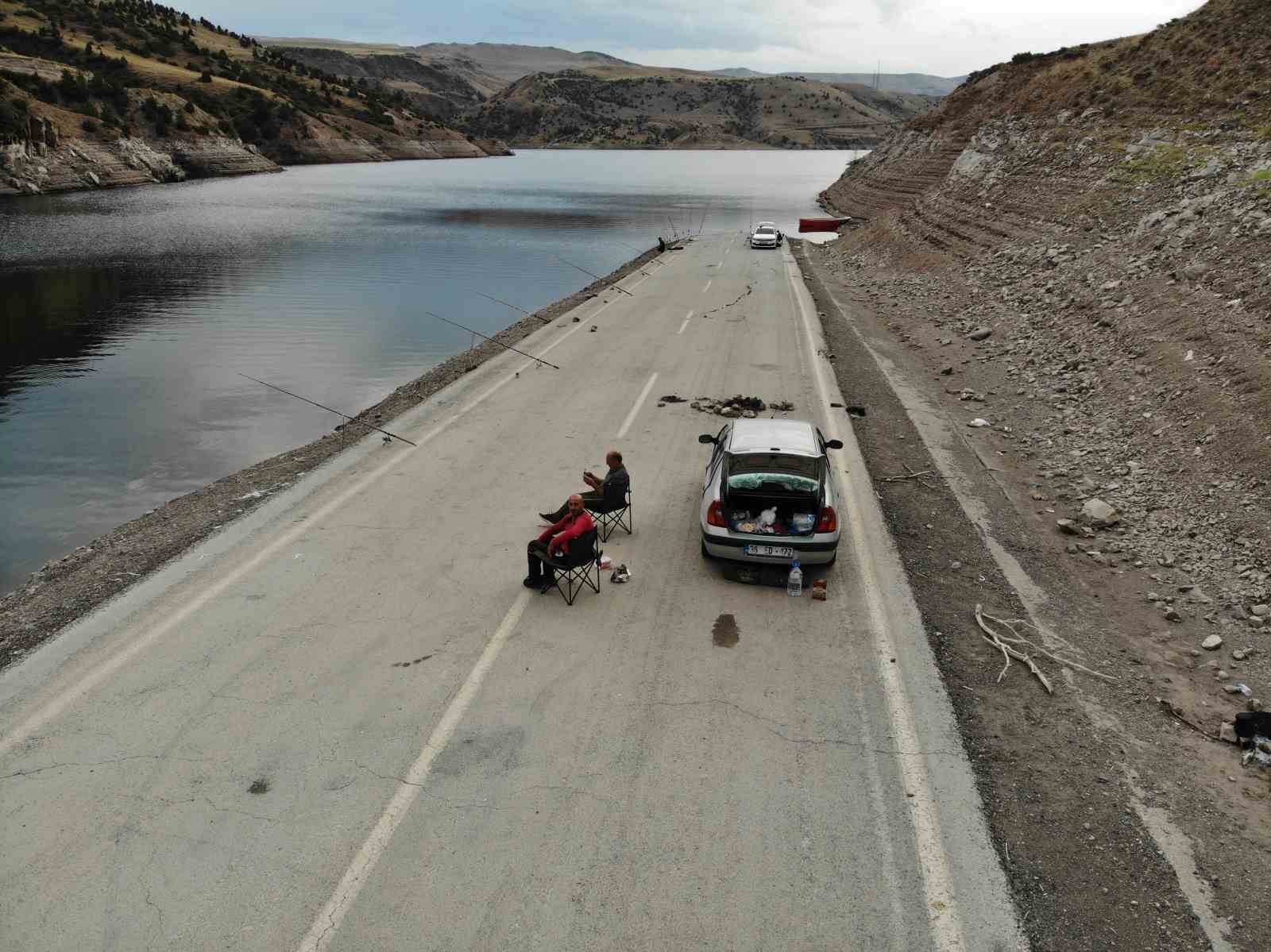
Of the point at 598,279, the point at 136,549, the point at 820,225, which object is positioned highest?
the point at 820,225

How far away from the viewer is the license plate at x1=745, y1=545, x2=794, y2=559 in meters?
9.37

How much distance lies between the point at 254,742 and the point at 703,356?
1636 cm

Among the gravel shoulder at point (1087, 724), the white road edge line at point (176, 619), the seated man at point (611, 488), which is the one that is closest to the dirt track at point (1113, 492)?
the gravel shoulder at point (1087, 724)

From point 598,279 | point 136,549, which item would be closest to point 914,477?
point 136,549

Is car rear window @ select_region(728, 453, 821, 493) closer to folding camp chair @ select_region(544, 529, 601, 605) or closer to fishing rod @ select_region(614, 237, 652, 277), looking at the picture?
folding camp chair @ select_region(544, 529, 601, 605)

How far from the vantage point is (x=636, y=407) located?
55.0 ft

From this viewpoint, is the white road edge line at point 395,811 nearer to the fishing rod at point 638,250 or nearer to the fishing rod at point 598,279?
the fishing rod at point 598,279

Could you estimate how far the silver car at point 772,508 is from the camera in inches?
368

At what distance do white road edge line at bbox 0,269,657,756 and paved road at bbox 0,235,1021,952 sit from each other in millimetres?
41

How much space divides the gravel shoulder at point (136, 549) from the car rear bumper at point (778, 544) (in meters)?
7.06

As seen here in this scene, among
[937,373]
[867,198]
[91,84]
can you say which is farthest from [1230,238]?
[91,84]

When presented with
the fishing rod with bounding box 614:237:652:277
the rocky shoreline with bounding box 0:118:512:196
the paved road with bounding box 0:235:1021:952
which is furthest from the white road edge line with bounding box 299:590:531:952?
the rocky shoreline with bounding box 0:118:512:196

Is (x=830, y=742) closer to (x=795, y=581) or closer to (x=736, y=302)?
(x=795, y=581)

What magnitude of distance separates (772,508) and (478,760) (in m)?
4.54
